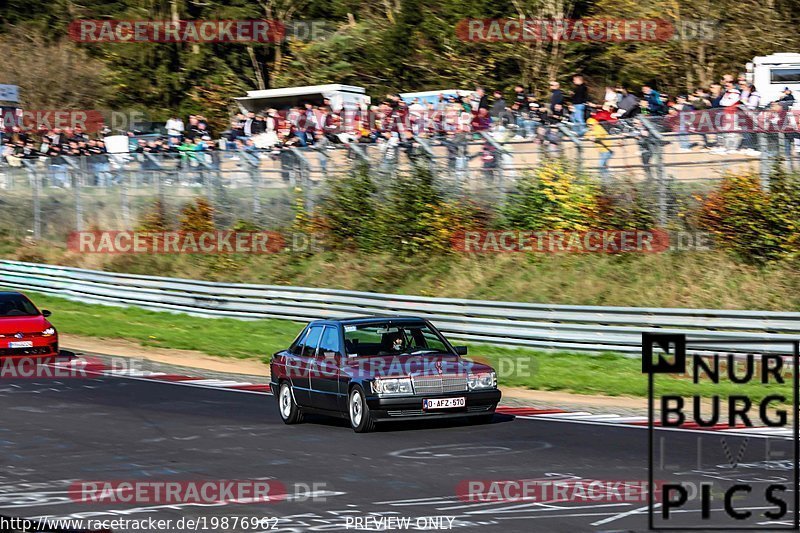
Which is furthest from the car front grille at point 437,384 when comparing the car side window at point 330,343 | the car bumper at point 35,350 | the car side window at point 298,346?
the car bumper at point 35,350

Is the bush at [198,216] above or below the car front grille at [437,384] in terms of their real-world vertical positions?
above

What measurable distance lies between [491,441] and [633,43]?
29.8 metres

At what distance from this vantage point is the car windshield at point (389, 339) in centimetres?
1451

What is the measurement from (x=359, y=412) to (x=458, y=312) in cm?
880

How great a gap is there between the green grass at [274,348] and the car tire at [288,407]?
4.78 m

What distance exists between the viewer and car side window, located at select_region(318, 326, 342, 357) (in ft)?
48.2

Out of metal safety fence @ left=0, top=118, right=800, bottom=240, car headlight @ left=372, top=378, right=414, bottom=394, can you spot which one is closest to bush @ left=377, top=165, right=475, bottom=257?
metal safety fence @ left=0, top=118, right=800, bottom=240

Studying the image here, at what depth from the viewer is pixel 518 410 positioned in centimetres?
1619

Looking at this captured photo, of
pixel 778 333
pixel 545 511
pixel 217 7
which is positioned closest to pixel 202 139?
pixel 778 333

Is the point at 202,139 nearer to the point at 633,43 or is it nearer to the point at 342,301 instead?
the point at 342,301

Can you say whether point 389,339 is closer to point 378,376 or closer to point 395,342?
point 395,342

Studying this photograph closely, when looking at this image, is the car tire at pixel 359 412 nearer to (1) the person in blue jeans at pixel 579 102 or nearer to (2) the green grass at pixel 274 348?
(2) the green grass at pixel 274 348

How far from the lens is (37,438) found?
1382cm

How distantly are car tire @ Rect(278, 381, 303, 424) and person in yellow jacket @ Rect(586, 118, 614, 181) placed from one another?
1026 cm
